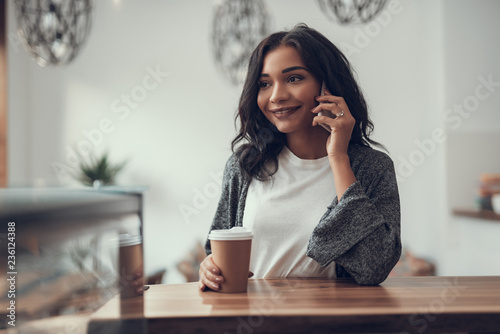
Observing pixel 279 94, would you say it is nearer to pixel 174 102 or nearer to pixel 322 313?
pixel 322 313

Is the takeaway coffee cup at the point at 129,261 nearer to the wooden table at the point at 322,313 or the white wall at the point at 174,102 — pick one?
the wooden table at the point at 322,313

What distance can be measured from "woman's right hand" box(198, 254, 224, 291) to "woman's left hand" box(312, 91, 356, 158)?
1.37 ft

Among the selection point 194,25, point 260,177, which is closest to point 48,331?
point 260,177

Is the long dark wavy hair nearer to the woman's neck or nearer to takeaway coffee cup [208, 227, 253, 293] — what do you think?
the woman's neck

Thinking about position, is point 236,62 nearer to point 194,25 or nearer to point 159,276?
point 194,25

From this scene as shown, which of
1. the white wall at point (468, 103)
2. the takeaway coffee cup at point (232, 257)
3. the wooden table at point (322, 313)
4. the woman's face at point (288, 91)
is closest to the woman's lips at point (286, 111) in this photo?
the woman's face at point (288, 91)

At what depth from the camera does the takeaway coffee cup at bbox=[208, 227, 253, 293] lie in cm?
102

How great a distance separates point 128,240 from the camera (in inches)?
23.8

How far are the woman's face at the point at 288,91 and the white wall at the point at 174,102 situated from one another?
3378 mm

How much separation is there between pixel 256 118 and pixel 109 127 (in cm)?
377

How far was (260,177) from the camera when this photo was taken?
55.7 inches

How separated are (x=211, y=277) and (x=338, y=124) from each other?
503mm

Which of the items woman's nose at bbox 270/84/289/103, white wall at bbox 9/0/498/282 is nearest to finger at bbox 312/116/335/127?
woman's nose at bbox 270/84/289/103

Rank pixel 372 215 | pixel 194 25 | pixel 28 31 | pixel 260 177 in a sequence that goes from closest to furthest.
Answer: pixel 372 215, pixel 260 177, pixel 28 31, pixel 194 25
